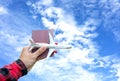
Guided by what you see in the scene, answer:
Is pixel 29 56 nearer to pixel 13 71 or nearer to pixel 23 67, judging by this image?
pixel 23 67

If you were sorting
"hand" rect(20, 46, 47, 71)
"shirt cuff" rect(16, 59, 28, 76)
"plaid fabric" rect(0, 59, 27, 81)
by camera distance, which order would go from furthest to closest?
"hand" rect(20, 46, 47, 71) → "shirt cuff" rect(16, 59, 28, 76) → "plaid fabric" rect(0, 59, 27, 81)

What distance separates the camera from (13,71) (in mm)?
5020

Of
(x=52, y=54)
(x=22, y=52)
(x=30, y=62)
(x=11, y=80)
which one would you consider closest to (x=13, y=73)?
(x=11, y=80)

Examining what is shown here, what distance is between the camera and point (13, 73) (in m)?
4.95

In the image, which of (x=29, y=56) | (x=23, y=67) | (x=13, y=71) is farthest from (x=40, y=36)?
(x=13, y=71)

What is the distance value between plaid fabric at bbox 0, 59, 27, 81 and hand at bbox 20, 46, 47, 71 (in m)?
0.15

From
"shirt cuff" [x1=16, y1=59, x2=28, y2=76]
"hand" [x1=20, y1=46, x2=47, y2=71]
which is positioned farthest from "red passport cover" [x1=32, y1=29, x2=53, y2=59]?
"shirt cuff" [x1=16, y1=59, x2=28, y2=76]

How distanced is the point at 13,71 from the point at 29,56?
81cm

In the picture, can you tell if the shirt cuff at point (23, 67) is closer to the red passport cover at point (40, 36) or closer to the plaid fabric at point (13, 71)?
the plaid fabric at point (13, 71)

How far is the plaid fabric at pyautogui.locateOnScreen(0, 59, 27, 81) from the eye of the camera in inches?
190

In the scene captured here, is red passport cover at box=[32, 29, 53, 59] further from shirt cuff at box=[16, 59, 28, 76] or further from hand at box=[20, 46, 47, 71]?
shirt cuff at box=[16, 59, 28, 76]

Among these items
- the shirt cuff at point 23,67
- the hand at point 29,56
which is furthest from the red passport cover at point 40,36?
the shirt cuff at point 23,67

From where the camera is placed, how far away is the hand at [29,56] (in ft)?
18.3

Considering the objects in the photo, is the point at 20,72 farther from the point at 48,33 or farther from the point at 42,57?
the point at 48,33
